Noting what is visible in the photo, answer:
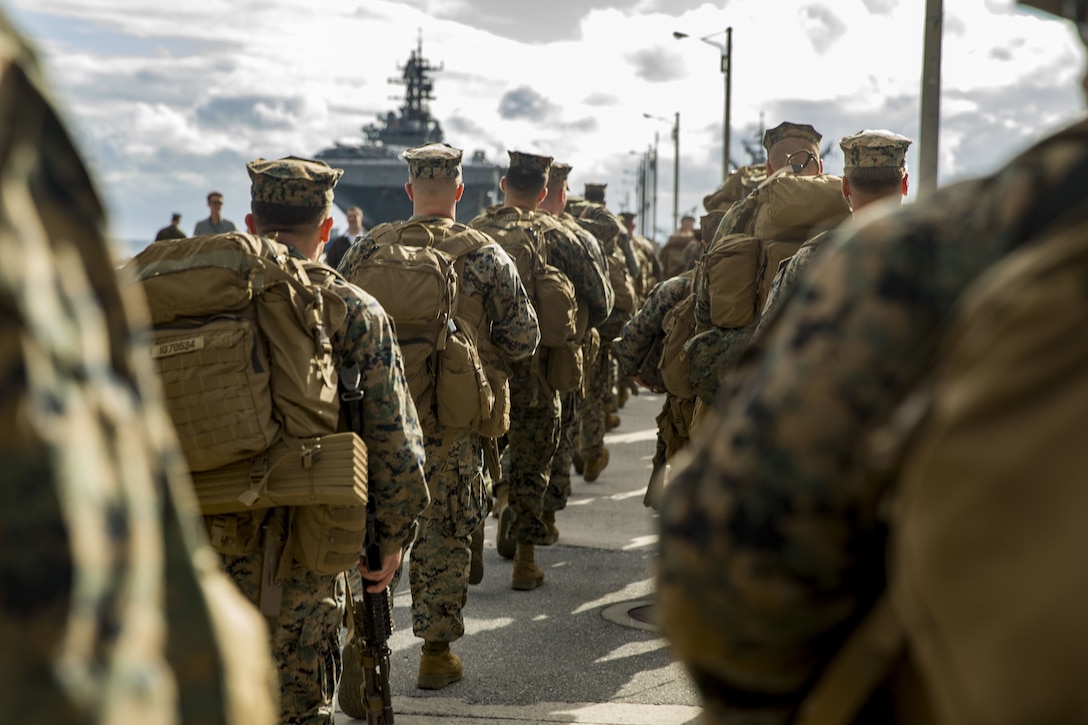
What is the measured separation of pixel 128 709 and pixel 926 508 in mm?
715

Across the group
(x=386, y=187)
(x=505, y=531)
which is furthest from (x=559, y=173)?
(x=386, y=187)

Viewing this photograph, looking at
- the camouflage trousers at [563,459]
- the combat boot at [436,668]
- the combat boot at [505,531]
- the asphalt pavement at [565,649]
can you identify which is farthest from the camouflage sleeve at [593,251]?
the combat boot at [436,668]

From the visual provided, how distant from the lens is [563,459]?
841cm

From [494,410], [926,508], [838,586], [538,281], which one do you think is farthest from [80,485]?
[538,281]

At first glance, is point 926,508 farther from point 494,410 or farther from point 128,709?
point 494,410

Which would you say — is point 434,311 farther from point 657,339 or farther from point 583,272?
point 583,272

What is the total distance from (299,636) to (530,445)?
4191 mm

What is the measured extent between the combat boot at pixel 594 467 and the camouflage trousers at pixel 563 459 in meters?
2.03

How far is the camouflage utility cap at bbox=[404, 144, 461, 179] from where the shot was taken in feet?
18.2

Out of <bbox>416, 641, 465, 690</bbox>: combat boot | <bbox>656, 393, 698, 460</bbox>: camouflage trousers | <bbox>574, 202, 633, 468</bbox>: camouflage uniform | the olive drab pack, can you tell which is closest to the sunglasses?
<bbox>656, 393, 698, 460</bbox>: camouflage trousers

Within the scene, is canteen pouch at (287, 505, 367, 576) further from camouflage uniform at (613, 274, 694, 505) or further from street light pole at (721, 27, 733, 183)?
street light pole at (721, 27, 733, 183)

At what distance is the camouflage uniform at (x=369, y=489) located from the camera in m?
3.42

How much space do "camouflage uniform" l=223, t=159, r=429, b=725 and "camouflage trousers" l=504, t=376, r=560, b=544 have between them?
3649 mm

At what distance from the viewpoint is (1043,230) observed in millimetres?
1236
